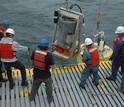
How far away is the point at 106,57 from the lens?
1329cm

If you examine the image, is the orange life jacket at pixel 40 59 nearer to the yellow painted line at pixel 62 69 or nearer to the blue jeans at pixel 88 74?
the blue jeans at pixel 88 74

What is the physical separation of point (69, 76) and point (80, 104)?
1.80 meters

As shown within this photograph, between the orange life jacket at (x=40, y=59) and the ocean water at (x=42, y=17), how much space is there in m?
7.26

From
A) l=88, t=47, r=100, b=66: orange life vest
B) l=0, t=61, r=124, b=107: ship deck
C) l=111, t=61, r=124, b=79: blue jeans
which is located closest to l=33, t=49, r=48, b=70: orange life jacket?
l=0, t=61, r=124, b=107: ship deck

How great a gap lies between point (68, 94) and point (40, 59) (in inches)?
79.4

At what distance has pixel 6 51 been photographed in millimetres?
9227

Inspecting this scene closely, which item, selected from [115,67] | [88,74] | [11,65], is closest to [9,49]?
[11,65]

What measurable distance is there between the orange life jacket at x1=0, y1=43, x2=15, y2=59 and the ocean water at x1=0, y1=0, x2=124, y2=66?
651 cm

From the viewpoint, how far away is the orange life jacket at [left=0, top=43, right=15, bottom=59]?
9.17m

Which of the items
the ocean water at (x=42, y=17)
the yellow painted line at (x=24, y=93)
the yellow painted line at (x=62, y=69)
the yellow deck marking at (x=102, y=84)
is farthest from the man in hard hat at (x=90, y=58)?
the ocean water at (x=42, y=17)

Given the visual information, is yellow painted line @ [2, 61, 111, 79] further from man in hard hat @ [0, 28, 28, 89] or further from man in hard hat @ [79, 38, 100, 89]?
man in hard hat @ [79, 38, 100, 89]

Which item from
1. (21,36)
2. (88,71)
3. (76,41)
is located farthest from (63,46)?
(21,36)

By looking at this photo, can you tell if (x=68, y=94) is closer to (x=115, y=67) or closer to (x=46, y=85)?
(x=46, y=85)

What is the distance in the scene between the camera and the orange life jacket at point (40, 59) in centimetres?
857
